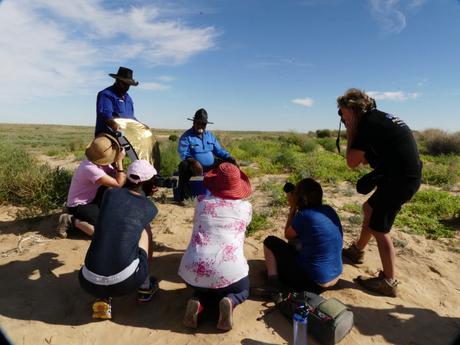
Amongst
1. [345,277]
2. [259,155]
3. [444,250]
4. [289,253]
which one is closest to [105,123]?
[289,253]

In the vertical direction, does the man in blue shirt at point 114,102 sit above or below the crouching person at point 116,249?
above

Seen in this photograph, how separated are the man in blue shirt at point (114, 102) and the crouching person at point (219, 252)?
84.5 inches

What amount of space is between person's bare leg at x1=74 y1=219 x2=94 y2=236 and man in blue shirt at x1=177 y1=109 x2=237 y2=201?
173 centimetres

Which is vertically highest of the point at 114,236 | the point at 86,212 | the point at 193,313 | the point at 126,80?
the point at 126,80

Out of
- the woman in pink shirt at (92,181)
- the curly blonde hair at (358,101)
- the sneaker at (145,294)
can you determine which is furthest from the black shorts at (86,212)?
the curly blonde hair at (358,101)

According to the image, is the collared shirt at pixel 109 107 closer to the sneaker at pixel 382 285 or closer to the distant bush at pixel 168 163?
the sneaker at pixel 382 285

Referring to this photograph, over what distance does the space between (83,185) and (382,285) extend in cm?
347

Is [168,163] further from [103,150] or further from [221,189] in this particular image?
[221,189]

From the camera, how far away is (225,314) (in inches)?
99.9

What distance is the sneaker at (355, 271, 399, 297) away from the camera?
313 centimetres

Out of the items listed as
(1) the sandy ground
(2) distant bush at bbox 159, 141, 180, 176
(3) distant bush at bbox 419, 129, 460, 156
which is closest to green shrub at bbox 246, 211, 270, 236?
(1) the sandy ground

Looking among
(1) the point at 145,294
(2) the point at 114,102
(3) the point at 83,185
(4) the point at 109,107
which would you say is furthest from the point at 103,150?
(1) the point at 145,294

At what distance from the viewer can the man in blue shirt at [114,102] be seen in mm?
4328

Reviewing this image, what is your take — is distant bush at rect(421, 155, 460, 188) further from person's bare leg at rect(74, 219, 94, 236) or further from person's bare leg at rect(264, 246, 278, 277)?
person's bare leg at rect(74, 219, 94, 236)
